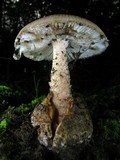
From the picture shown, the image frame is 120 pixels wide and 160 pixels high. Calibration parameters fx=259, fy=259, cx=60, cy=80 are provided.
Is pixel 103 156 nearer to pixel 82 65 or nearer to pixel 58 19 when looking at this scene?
pixel 58 19

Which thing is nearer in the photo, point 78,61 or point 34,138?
point 34,138

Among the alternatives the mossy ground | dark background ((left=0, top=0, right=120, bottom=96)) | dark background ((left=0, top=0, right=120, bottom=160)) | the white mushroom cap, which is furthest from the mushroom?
dark background ((left=0, top=0, right=120, bottom=96))

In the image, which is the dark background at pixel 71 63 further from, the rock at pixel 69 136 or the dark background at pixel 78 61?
the rock at pixel 69 136

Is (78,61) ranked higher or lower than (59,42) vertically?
lower

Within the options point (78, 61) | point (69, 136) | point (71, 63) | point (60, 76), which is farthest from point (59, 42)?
point (78, 61)

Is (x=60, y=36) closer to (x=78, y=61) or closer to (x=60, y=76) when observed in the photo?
(x=60, y=76)

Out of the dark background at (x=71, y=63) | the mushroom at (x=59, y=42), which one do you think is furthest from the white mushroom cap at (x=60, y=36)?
the dark background at (x=71, y=63)

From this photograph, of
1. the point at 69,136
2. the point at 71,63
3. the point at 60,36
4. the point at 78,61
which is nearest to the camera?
the point at 69,136
